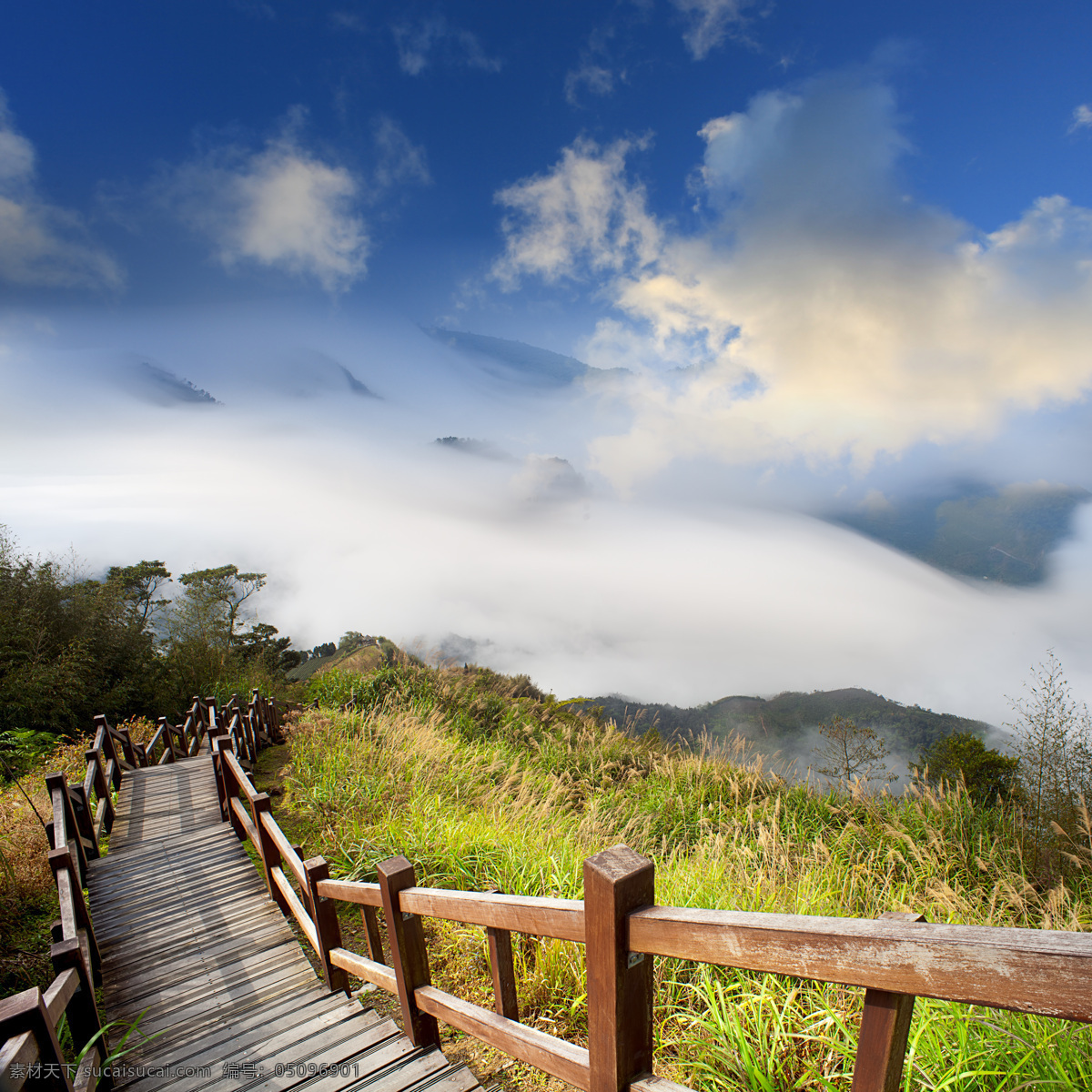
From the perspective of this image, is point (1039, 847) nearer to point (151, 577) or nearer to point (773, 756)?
point (773, 756)

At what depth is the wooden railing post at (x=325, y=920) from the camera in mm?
3443

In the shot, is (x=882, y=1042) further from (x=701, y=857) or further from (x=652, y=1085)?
(x=701, y=857)

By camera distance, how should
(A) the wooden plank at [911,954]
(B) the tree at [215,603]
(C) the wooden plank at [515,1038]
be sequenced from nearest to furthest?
(A) the wooden plank at [911,954] → (C) the wooden plank at [515,1038] → (B) the tree at [215,603]

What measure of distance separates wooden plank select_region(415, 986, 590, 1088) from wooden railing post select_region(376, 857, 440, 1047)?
71 millimetres

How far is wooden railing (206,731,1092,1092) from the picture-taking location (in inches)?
28.0

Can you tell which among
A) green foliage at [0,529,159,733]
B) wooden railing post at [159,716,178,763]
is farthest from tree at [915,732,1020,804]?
green foliage at [0,529,159,733]

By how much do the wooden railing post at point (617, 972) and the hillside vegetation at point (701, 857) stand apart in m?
1.40

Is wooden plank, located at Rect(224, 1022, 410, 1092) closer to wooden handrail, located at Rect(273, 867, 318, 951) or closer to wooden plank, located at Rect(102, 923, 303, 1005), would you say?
wooden handrail, located at Rect(273, 867, 318, 951)

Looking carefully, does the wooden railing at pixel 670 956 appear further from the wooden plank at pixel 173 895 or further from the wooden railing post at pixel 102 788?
the wooden railing post at pixel 102 788

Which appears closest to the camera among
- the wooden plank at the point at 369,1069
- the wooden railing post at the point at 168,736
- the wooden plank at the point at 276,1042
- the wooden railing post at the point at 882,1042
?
the wooden railing post at the point at 882,1042

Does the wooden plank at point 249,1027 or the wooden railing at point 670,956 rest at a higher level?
the wooden railing at point 670,956

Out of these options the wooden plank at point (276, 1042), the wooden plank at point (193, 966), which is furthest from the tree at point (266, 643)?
the wooden plank at point (276, 1042)

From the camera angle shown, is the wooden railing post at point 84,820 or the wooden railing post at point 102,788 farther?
the wooden railing post at point 102,788

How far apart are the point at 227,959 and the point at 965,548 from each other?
810 ft
